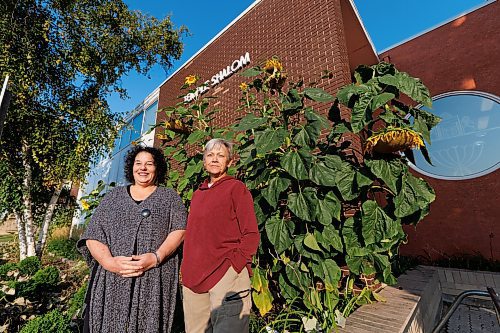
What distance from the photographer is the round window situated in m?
4.91

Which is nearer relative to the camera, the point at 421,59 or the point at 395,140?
the point at 395,140

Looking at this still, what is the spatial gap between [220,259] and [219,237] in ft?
0.36

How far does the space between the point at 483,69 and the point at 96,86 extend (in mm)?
8457

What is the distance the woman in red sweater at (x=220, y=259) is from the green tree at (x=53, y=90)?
17.9 ft

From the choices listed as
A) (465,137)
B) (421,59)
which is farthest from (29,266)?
(421,59)

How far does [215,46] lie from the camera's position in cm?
636

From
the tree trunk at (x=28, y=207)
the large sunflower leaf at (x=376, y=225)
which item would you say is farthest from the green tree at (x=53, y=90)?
the large sunflower leaf at (x=376, y=225)

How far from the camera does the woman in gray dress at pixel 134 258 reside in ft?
4.26

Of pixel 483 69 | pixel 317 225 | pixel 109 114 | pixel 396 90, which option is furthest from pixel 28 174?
pixel 483 69

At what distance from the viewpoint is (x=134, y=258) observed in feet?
4.24

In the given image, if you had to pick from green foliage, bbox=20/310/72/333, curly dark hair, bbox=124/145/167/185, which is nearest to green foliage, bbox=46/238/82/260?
green foliage, bbox=20/310/72/333

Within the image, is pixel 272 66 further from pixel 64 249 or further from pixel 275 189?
pixel 64 249

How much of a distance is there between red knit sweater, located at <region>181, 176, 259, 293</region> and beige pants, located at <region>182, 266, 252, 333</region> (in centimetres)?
4

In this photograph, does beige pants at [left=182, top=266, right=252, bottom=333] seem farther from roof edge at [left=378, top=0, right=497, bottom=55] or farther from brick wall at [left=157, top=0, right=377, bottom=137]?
roof edge at [left=378, top=0, right=497, bottom=55]
